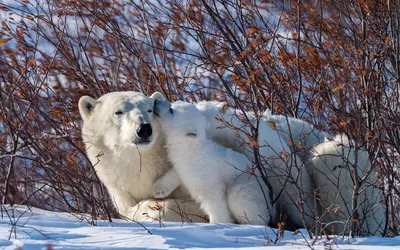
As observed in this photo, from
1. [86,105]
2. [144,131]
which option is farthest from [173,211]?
[86,105]

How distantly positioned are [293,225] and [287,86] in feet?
5.09

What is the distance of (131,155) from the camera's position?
5.20 meters

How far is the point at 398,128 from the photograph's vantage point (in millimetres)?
5590

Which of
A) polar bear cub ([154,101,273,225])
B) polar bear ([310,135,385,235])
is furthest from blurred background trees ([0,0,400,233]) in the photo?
polar bear cub ([154,101,273,225])

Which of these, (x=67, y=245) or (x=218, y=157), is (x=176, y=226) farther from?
(x=67, y=245)

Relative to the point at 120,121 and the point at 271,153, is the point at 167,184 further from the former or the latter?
the point at 271,153

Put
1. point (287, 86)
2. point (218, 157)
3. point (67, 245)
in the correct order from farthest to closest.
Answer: point (287, 86) → point (218, 157) → point (67, 245)

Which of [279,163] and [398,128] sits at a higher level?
[398,128]

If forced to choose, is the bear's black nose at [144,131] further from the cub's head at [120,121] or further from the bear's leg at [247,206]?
the bear's leg at [247,206]

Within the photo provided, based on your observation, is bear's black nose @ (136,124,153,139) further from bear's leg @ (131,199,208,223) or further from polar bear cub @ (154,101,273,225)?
bear's leg @ (131,199,208,223)

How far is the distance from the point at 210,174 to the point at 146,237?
3.71ft

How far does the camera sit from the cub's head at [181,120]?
195 inches

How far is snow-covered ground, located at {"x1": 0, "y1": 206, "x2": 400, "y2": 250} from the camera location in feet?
11.7

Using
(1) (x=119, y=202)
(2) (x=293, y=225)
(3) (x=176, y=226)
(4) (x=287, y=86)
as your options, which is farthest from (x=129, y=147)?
(4) (x=287, y=86)
